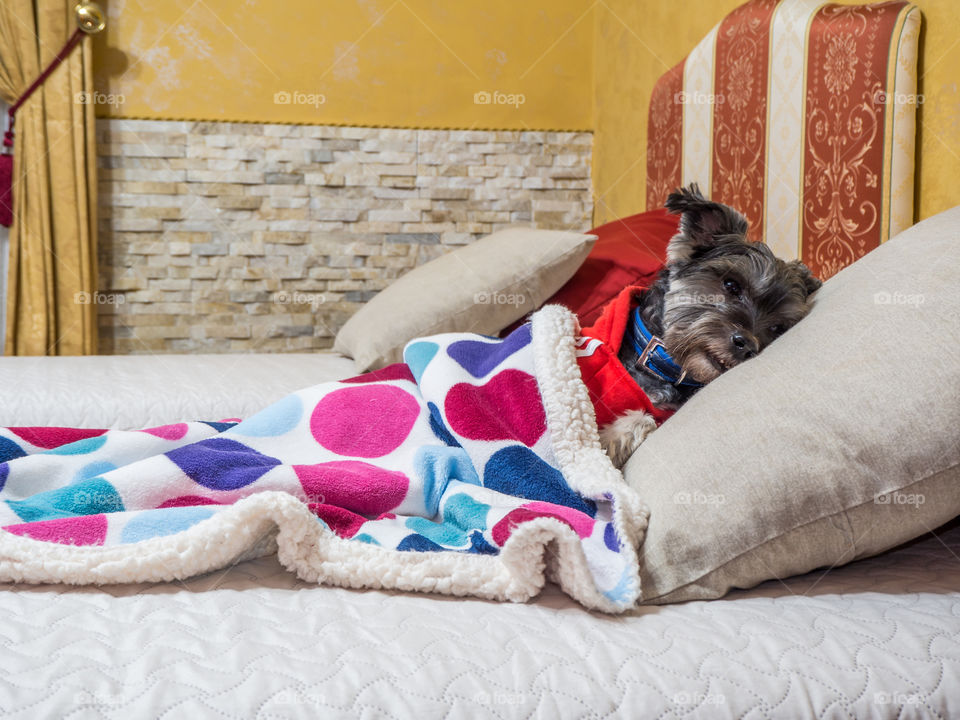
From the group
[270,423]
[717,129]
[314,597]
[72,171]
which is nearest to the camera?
[314,597]

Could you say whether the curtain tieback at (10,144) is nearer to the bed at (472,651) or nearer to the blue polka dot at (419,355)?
the blue polka dot at (419,355)

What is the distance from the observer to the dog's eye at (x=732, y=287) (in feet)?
4.66

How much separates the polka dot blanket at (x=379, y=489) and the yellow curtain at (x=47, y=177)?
2.44 meters

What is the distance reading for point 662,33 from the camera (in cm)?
311

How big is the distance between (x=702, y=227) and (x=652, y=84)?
1978 mm

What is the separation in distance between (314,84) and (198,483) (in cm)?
297

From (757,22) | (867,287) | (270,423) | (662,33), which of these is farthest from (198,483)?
(662,33)

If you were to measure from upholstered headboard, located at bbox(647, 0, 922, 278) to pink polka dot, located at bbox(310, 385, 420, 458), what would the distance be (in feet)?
3.71

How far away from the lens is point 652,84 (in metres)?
3.25

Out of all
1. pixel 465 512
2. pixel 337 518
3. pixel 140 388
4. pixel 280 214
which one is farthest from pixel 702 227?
pixel 280 214

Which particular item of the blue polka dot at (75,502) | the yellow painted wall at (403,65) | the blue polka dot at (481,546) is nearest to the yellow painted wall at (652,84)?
the yellow painted wall at (403,65)

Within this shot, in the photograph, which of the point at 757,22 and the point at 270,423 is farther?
the point at 757,22

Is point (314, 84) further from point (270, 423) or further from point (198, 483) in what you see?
point (198, 483)

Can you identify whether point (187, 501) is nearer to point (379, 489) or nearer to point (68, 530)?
point (68, 530)
